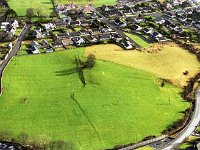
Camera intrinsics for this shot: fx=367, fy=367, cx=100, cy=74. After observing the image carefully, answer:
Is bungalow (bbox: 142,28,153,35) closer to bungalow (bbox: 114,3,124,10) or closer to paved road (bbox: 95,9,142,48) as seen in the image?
paved road (bbox: 95,9,142,48)

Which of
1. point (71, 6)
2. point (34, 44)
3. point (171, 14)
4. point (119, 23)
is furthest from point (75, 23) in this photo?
point (171, 14)

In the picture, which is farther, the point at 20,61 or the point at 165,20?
the point at 165,20

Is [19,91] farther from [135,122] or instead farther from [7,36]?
[7,36]

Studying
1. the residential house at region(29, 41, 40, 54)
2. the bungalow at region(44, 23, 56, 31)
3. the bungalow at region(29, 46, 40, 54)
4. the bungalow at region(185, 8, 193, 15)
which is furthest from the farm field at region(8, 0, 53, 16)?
the bungalow at region(185, 8, 193, 15)

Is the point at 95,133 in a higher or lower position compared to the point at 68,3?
lower

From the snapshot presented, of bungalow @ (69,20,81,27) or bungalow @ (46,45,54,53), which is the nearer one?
bungalow @ (46,45,54,53)

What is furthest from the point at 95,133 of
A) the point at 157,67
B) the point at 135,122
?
the point at 157,67

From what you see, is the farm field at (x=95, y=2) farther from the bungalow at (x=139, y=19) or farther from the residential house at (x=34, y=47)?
the residential house at (x=34, y=47)
